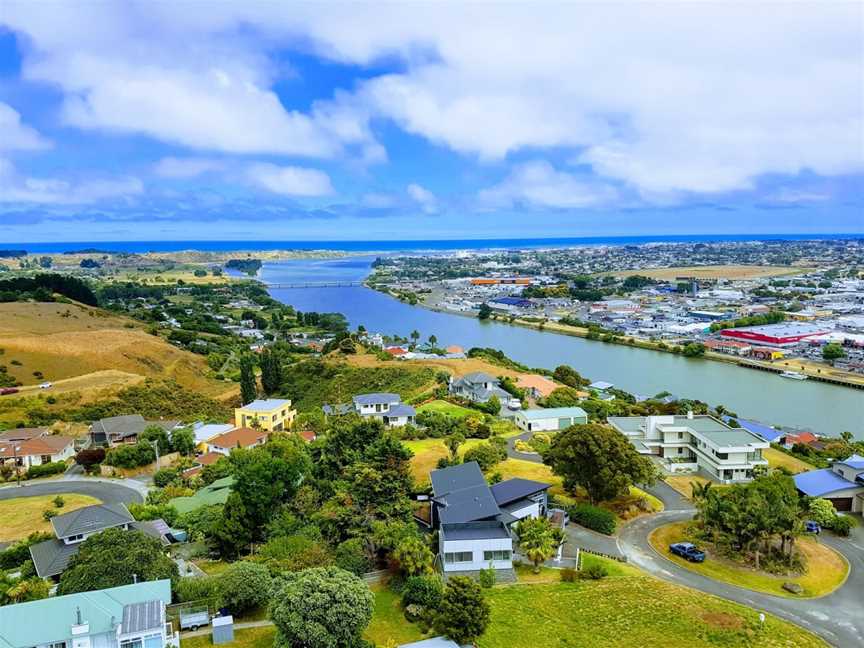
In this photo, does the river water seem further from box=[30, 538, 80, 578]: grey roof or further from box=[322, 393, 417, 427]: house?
box=[30, 538, 80, 578]: grey roof

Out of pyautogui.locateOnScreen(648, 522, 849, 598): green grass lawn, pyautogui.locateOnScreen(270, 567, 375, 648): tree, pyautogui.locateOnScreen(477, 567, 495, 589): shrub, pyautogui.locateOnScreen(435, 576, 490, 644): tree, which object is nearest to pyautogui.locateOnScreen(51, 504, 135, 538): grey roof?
pyautogui.locateOnScreen(270, 567, 375, 648): tree

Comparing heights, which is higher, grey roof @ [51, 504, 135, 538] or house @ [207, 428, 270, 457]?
grey roof @ [51, 504, 135, 538]

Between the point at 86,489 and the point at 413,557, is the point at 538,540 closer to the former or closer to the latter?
the point at 413,557

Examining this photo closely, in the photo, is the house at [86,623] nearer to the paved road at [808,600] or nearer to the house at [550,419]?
the paved road at [808,600]

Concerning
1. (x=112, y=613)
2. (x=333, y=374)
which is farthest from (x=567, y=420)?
(x=112, y=613)

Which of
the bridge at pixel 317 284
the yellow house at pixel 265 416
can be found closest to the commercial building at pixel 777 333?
the yellow house at pixel 265 416

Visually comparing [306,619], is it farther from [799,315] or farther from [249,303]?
[249,303]
